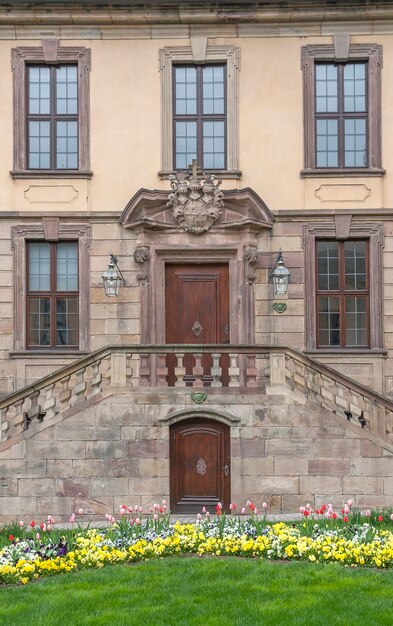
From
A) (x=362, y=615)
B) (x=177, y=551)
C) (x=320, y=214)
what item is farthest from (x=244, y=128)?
(x=362, y=615)

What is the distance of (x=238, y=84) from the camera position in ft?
64.9

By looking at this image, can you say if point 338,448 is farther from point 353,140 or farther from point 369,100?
point 369,100

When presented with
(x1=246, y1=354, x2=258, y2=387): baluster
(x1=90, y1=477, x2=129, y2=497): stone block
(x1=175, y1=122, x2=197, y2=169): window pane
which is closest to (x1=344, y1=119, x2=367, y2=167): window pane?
(x1=175, y1=122, x2=197, y2=169): window pane

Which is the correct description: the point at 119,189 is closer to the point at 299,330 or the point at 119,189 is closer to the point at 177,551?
the point at 299,330

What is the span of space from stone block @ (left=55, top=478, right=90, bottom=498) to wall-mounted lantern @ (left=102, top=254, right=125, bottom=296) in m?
4.24

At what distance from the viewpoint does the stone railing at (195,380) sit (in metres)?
16.9

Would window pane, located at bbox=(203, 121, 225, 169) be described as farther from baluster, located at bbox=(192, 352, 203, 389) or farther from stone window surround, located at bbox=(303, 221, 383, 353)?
baluster, located at bbox=(192, 352, 203, 389)

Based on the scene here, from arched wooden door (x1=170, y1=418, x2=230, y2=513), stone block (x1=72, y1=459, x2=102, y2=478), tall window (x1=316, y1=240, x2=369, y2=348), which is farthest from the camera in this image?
tall window (x1=316, y1=240, x2=369, y2=348)

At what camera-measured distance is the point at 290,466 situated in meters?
16.7

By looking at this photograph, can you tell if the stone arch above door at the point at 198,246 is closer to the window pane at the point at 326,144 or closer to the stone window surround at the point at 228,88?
the stone window surround at the point at 228,88

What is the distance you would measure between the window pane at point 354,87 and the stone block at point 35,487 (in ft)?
31.0

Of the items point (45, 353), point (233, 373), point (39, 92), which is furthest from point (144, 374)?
point (39, 92)

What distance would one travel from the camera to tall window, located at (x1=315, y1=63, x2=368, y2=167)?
19812 millimetres

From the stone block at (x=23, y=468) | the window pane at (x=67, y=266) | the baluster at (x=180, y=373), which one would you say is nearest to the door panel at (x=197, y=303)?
the window pane at (x=67, y=266)
